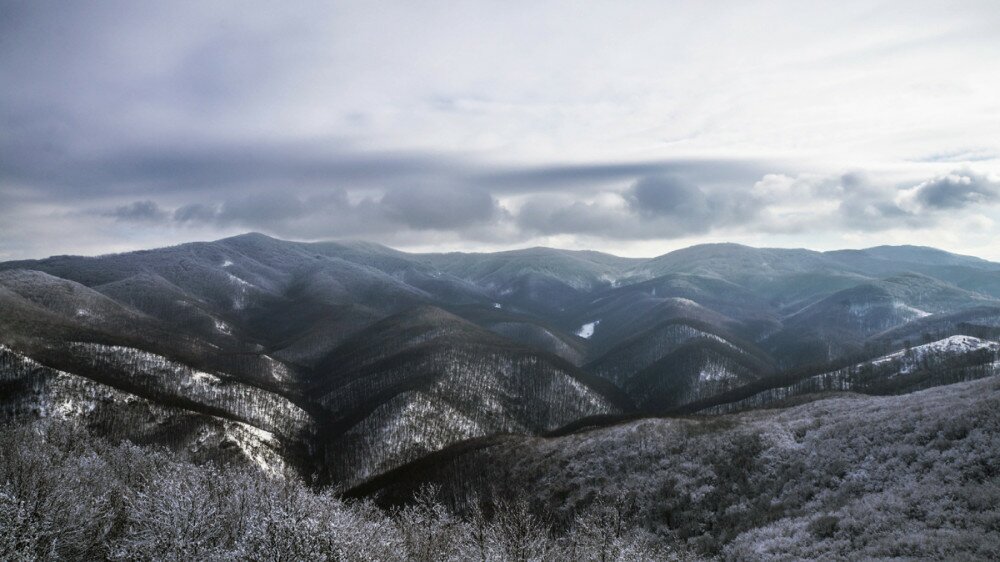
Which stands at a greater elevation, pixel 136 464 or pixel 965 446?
pixel 965 446

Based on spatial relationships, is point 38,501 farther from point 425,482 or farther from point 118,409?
point 118,409

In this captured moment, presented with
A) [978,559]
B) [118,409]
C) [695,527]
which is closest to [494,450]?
[695,527]

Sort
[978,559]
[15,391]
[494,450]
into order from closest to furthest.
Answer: [978,559]
[494,450]
[15,391]

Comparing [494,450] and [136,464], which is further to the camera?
[494,450]

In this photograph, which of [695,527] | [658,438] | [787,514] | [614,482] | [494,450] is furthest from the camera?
[494,450]

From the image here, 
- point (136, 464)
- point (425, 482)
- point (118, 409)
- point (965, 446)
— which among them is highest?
point (965, 446)

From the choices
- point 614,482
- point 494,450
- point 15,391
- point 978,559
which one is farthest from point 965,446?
point 15,391

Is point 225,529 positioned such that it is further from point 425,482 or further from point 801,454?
point 425,482

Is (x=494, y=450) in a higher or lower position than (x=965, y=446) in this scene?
lower

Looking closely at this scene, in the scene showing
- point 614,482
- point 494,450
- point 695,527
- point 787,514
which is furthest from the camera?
point 494,450
